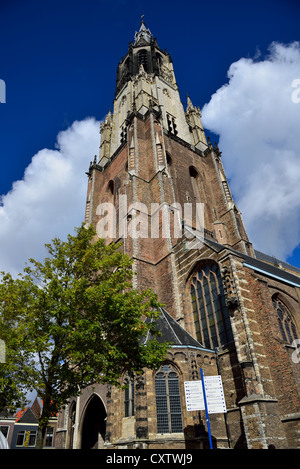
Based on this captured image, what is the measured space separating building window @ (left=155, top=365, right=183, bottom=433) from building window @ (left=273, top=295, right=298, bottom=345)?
21.9ft

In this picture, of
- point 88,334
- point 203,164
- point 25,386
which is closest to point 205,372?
point 88,334

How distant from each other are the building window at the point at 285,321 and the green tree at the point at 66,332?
A: 8.36m

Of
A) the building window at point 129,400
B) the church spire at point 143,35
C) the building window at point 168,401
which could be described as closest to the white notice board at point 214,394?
the building window at point 168,401

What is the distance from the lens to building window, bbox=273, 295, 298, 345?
15938mm

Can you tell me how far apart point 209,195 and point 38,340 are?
2308cm

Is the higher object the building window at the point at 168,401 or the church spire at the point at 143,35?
the church spire at the point at 143,35

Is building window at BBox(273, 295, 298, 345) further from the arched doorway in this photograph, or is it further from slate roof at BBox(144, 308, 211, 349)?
the arched doorway

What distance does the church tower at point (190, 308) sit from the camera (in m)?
11.7

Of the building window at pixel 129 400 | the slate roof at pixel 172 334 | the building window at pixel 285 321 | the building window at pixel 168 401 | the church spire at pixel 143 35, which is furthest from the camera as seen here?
the church spire at pixel 143 35

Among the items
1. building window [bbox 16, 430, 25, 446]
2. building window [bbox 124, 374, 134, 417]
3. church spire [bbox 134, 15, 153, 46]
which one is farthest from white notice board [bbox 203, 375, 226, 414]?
church spire [bbox 134, 15, 153, 46]

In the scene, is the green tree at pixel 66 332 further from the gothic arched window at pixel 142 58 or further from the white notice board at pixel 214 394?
the gothic arched window at pixel 142 58

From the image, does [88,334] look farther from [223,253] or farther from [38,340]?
[223,253]

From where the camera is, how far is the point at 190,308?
17.7m

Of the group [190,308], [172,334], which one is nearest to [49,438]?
[190,308]
